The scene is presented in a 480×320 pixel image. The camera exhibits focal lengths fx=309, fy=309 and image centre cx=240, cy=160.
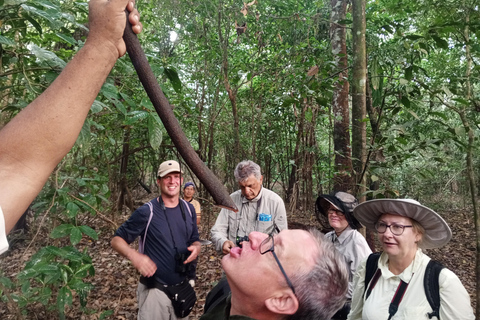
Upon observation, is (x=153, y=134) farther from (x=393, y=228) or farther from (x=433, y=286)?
(x=433, y=286)

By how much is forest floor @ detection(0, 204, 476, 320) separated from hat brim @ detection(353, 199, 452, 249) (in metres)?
0.88

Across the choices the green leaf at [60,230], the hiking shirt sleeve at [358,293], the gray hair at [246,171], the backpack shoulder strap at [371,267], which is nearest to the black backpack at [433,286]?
the backpack shoulder strap at [371,267]

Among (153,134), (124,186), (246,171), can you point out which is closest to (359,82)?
(246,171)

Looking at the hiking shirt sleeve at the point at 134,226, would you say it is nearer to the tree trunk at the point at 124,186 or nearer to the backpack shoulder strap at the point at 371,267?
the backpack shoulder strap at the point at 371,267

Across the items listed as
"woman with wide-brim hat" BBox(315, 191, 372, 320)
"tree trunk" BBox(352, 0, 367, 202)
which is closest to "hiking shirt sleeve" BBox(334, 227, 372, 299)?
"woman with wide-brim hat" BBox(315, 191, 372, 320)

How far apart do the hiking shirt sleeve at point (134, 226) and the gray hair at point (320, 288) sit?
2.23 meters

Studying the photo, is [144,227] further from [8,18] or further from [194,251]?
[8,18]

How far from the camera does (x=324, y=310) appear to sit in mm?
1402

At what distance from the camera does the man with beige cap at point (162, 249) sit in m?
3.12

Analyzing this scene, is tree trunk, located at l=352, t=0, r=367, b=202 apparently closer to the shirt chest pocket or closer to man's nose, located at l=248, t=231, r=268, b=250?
the shirt chest pocket

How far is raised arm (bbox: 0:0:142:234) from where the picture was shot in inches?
30.3

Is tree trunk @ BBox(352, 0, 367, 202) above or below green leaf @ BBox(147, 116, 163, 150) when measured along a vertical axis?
above

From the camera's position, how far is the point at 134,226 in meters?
3.23

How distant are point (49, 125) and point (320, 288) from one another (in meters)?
1.24
